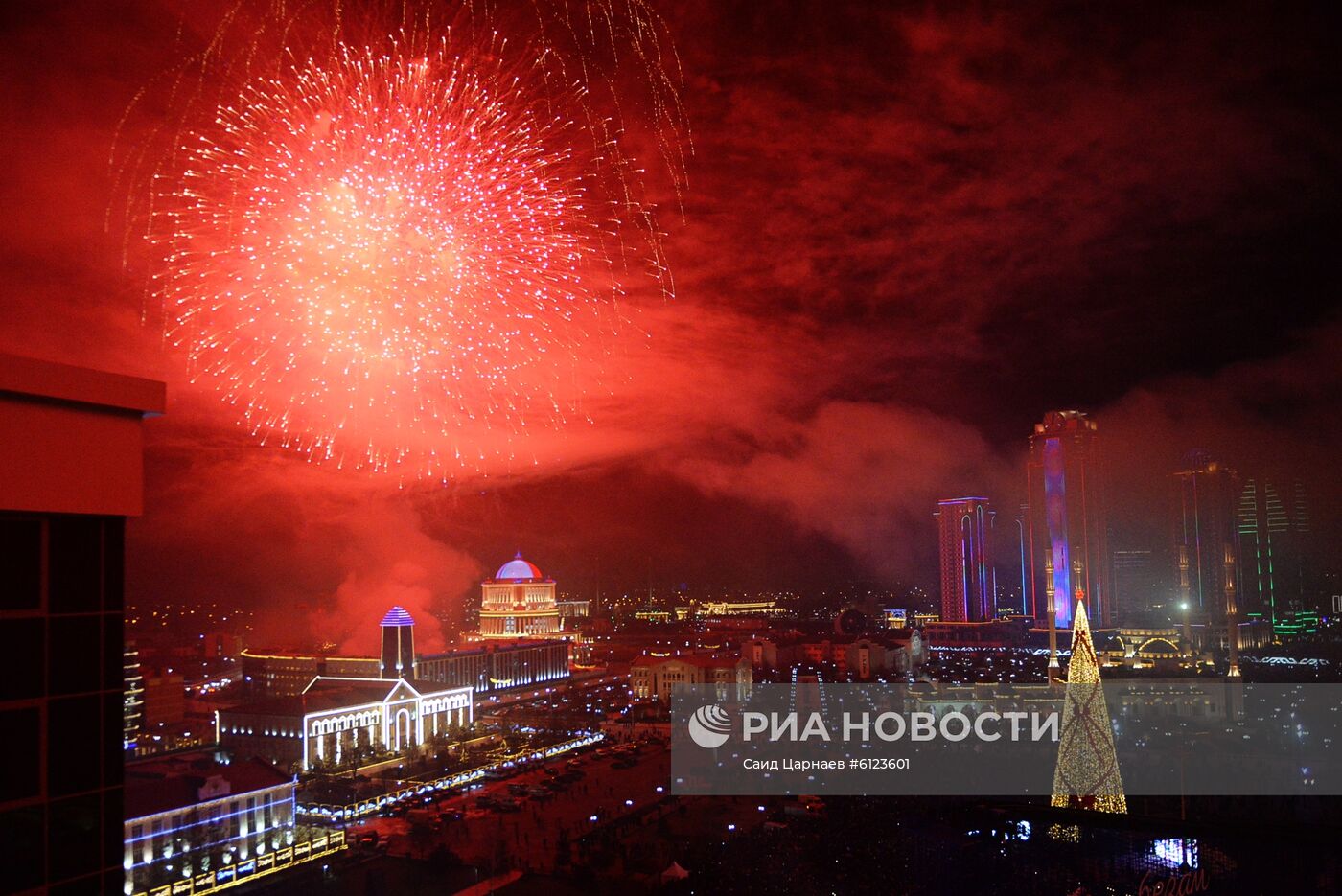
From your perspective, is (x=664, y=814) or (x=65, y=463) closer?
(x=65, y=463)

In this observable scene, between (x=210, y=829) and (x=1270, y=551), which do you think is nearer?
(x=210, y=829)

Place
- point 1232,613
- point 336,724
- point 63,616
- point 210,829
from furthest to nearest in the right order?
point 1232,613 < point 336,724 < point 210,829 < point 63,616

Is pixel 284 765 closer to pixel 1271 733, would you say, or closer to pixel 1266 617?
pixel 1271 733

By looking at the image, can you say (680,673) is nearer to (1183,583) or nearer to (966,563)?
(1183,583)

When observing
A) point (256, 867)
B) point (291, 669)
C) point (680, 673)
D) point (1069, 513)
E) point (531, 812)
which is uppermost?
point (1069, 513)

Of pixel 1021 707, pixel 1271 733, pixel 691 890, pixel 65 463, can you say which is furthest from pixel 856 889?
pixel 1271 733

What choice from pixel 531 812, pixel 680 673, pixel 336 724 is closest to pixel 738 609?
pixel 680 673
